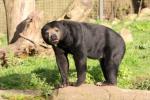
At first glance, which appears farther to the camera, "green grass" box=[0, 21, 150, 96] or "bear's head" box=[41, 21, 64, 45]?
"green grass" box=[0, 21, 150, 96]

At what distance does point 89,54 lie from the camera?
7.46 meters

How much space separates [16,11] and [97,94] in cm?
472

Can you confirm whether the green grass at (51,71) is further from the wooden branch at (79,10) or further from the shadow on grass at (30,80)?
the wooden branch at (79,10)

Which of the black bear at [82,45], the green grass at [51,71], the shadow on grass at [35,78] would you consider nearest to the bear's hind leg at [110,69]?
the black bear at [82,45]

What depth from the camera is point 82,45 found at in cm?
713

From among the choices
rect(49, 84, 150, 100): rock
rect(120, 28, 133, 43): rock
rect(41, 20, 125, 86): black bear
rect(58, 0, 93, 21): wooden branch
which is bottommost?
rect(49, 84, 150, 100): rock

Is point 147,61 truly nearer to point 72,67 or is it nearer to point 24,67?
point 72,67

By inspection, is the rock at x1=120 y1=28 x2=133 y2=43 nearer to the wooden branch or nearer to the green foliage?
the wooden branch

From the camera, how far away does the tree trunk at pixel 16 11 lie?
35.0 feet

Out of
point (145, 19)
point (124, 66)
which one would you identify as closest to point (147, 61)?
point (124, 66)

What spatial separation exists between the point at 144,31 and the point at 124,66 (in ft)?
12.8

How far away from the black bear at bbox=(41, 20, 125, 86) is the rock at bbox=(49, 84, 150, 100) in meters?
0.37

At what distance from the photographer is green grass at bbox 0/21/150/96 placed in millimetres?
8523

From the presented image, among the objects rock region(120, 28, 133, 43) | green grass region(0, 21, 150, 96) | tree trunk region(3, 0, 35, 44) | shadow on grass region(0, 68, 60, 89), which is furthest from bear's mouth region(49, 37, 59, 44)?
rock region(120, 28, 133, 43)
